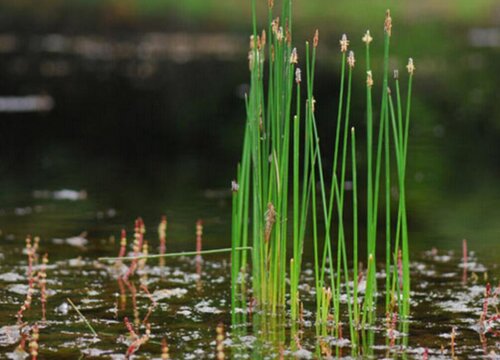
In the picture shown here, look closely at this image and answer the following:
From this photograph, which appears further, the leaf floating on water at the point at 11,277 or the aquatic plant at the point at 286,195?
the leaf floating on water at the point at 11,277

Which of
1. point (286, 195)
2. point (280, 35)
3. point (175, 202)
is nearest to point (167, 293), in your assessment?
point (286, 195)

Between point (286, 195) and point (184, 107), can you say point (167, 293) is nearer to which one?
point (286, 195)

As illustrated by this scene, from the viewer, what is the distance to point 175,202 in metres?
13.3

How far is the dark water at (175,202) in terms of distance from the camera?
23.5 feet

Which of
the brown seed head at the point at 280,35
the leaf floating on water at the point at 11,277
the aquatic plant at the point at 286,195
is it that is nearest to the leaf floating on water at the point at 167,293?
the aquatic plant at the point at 286,195

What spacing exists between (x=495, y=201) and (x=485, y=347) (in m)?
6.57

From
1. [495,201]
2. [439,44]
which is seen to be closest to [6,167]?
[495,201]

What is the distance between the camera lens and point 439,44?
43.8 metres

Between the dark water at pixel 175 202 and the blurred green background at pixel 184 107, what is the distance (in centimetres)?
5

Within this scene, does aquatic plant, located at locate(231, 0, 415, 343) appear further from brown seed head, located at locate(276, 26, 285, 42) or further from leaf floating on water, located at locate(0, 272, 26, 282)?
leaf floating on water, located at locate(0, 272, 26, 282)

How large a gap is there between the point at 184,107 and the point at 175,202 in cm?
1310

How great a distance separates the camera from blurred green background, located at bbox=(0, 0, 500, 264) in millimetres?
12789

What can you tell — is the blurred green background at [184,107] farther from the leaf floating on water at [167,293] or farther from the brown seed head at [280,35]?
the brown seed head at [280,35]

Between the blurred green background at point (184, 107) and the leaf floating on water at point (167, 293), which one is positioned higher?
the blurred green background at point (184, 107)
